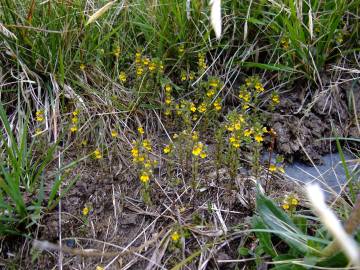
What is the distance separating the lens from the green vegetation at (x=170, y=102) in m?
1.61

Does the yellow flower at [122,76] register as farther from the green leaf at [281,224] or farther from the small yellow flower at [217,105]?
the green leaf at [281,224]

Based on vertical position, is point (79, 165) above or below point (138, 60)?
below

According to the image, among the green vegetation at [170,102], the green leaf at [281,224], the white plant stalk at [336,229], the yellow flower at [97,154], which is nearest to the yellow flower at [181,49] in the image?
the green vegetation at [170,102]

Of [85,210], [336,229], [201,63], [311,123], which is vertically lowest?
[85,210]

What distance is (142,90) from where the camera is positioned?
6.73 feet

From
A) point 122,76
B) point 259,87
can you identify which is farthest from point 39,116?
point 259,87

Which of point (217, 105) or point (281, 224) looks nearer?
point (281, 224)

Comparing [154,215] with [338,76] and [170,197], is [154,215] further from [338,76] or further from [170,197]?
[338,76]

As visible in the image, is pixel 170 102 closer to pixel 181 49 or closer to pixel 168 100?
pixel 168 100

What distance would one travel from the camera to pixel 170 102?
1.98 meters

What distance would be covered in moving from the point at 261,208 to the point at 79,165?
33.1 inches

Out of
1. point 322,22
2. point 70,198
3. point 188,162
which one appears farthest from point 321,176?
point 70,198

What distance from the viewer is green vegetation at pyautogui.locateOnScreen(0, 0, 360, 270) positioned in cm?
161

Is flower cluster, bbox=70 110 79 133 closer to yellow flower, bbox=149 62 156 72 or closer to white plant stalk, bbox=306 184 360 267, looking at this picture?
yellow flower, bbox=149 62 156 72
